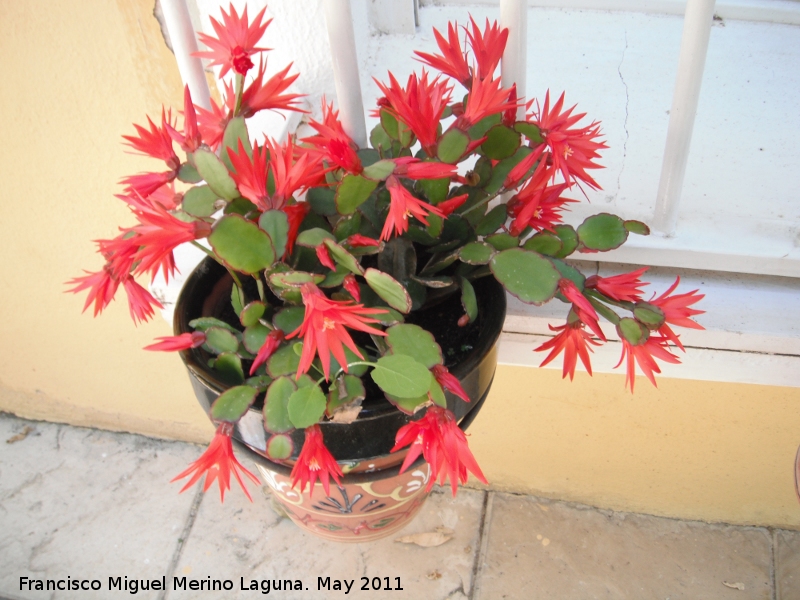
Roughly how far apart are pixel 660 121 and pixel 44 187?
0.82 metres

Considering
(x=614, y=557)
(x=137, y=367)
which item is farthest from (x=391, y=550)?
(x=137, y=367)

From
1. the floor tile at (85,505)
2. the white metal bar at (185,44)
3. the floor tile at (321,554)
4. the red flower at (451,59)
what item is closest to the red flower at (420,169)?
the red flower at (451,59)

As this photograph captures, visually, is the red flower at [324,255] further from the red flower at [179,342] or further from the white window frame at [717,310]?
the white window frame at [717,310]

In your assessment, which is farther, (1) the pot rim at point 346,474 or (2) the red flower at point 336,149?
(1) the pot rim at point 346,474

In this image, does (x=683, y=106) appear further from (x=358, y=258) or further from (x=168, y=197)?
(x=168, y=197)

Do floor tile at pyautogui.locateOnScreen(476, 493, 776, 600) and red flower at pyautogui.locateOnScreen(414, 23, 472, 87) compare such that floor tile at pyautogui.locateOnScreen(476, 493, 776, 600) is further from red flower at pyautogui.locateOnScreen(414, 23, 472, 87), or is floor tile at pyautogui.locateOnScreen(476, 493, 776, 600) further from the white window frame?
red flower at pyautogui.locateOnScreen(414, 23, 472, 87)

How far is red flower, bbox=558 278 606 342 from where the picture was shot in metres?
0.46

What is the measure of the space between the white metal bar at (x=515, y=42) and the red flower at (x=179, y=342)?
1.03 ft

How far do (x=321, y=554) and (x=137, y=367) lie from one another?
0.46 meters

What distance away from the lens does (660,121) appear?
2.76 feet

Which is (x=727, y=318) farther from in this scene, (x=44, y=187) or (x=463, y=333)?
(x=44, y=187)

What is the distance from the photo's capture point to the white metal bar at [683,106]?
542 mm

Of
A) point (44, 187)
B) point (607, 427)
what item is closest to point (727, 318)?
point (607, 427)

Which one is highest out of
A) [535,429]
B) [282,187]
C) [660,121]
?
[282,187]
